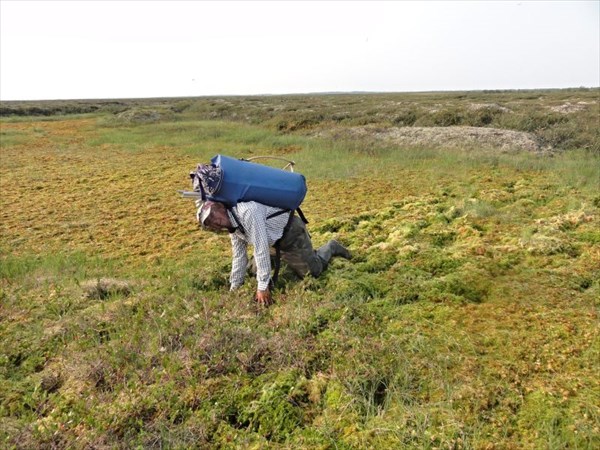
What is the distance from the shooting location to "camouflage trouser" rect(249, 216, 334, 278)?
4770 mm

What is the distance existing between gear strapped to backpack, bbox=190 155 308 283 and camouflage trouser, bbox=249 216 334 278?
0.12 meters

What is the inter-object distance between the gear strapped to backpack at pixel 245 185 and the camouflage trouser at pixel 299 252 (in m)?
0.12

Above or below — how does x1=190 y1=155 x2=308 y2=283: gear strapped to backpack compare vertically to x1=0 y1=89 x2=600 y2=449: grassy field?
above

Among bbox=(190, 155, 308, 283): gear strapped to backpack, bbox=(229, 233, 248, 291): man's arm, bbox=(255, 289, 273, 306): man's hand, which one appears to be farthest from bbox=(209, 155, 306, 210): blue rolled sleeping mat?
bbox=(255, 289, 273, 306): man's hand

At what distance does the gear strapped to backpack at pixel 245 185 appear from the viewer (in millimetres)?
4240

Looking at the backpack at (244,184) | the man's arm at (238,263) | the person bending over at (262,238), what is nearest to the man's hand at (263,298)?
the person bending over at (262,238)

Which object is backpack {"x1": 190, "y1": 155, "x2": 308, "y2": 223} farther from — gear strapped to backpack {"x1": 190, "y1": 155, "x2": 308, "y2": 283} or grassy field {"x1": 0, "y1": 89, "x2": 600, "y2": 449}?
grassy field {"x1": 0, "y1": 89, "x2": 600, "y2": 449}

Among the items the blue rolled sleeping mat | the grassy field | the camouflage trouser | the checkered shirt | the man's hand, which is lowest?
the grassy field

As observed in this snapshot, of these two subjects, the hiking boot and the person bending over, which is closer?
the person bending over

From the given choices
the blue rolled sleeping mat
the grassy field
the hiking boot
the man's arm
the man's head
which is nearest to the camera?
the grassy field

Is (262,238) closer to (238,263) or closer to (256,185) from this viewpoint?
(256,185)

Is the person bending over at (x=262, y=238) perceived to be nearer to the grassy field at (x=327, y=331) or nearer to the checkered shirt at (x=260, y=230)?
the checkered shirt at (x=260, y=230)

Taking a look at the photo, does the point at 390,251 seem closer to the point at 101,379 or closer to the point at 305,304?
the point at 305,304

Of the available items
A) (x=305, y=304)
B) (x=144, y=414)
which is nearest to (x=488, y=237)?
(x=305, y=304)
